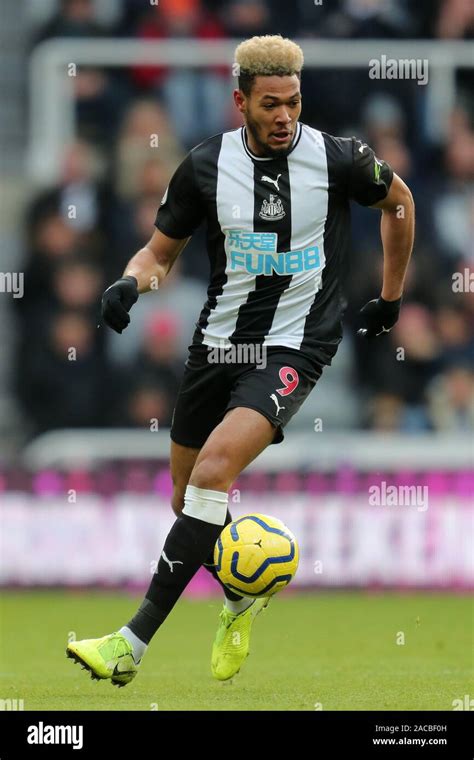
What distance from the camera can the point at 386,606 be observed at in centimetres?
1095

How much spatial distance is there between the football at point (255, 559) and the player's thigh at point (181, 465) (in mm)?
601

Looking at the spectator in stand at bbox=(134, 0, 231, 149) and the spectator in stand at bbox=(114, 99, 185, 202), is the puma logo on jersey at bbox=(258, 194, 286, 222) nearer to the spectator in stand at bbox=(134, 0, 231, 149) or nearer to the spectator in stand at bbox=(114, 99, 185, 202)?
the spectator in stand at bbox=(114, 99, 185, 202)

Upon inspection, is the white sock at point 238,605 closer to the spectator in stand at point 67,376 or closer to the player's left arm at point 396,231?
the player's left arm at point 396,231

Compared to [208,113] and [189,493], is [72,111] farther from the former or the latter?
[189,493]

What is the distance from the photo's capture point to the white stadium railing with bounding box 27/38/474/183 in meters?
13.0

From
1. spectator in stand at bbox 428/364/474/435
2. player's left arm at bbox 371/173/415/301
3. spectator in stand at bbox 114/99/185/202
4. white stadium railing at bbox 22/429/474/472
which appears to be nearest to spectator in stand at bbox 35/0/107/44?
spectator in stand at bbox 114/99/185/202

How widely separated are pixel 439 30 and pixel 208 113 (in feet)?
7.31

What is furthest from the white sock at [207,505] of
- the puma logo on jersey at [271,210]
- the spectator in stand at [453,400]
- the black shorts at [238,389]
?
the spectator in stand at [453,400]

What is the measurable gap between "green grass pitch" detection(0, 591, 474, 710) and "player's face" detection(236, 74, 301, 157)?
7.54 feet

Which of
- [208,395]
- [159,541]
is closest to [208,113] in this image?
[159,541]

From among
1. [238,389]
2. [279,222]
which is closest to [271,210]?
[279,222]

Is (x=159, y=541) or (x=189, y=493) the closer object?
(x=189, y=493)

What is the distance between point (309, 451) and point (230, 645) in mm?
5373

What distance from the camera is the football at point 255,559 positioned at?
20.8 feet
